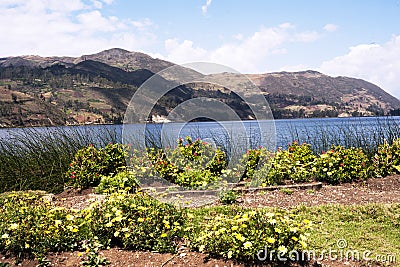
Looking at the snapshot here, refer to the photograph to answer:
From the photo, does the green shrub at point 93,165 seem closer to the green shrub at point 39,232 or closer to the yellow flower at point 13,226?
the green shrub at point 39,232

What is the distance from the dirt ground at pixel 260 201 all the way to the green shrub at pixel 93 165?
0.27 meters

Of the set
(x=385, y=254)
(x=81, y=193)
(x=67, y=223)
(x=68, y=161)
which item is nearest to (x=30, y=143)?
(x=68, y=161)

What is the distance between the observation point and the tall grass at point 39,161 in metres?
8.20

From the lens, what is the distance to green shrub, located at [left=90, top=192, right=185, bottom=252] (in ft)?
13.3

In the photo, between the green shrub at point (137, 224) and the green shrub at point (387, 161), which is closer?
the green shrub at point (137, 224)

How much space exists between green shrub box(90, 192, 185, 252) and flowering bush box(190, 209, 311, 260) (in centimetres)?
45

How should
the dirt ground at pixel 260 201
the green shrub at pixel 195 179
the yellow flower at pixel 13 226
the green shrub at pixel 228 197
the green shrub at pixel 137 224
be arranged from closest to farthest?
the dirt ground at pixel 260 201 < the yellow flower at pixel 13 226 < the green shrub at pixel 137 224 < the green shrub at pixel 228 197 < the green shrub at pixel 195 179

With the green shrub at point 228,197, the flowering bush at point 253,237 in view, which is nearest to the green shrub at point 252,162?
the green shrub at point 228,197

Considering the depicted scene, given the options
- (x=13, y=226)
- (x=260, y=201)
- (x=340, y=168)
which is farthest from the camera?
(x=340, y=168)

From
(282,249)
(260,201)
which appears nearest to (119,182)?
(260,201)

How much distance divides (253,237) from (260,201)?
9.88ft

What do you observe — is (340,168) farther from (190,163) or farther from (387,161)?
(190,163)

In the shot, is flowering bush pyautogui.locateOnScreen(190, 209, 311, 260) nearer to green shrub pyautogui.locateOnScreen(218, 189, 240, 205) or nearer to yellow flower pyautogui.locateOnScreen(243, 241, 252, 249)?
yellow flower pyautogui.locateOnScreen(243, 241, 252, 249)

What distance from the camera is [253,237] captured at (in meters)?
3.54
